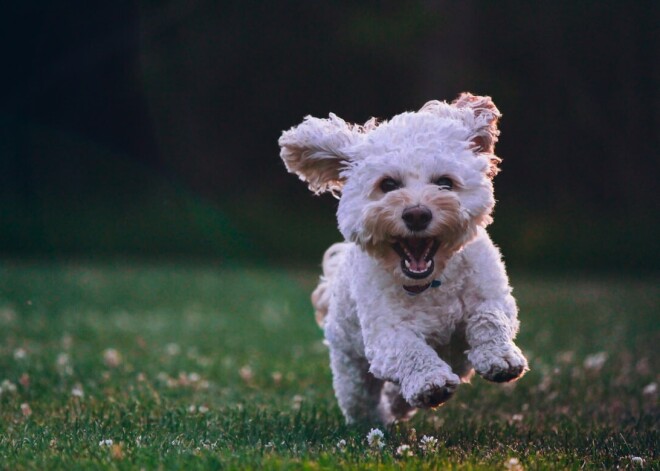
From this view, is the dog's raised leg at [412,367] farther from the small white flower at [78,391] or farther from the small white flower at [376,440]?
the small white flower at [78,391]

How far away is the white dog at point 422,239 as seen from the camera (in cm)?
414

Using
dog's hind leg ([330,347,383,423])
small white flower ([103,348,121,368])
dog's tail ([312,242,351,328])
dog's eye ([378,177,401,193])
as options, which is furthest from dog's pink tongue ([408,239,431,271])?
small white flower ([103,348,121,368])

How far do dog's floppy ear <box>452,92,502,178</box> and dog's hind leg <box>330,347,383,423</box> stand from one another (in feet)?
4.37

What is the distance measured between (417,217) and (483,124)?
2.66 ft

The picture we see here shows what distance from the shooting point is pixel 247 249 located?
64.3 feet

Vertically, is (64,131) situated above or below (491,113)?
above

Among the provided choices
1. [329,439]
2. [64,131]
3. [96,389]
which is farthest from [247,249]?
[329,439]

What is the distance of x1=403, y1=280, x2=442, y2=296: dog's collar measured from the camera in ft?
14.5

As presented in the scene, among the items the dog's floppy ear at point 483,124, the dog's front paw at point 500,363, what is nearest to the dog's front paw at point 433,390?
the dog's front paw at point 500,363

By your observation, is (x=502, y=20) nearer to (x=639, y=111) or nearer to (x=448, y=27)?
(x=448, y=27)

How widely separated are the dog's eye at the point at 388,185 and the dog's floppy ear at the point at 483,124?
0.52 metres

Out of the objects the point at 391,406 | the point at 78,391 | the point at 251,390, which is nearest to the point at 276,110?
the point at 251,390

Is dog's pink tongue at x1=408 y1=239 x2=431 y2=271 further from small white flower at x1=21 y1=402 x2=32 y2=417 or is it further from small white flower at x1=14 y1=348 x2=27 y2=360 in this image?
small white flower at x1=14 y1=348 x2=27 y2=360

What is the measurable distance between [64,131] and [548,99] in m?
10.4
